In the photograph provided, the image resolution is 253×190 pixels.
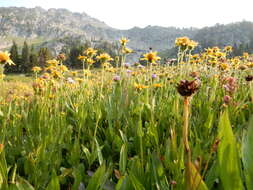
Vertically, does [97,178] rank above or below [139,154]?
above

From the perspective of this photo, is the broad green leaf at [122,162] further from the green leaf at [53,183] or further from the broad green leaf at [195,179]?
the broad green leaf at [195,179]

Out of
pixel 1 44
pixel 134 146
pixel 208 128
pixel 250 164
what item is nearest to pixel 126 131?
pixel 134 146

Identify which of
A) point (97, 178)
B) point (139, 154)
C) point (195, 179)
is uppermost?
point (195, 179)

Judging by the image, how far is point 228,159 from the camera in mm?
687

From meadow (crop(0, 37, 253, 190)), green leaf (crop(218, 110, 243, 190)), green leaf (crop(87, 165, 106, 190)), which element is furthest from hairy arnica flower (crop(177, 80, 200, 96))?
green leaf (crop(87, 165, 106, 190))

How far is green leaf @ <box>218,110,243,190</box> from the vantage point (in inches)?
26.4

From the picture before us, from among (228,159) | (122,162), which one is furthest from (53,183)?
(228,159)

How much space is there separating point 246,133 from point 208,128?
1044mm

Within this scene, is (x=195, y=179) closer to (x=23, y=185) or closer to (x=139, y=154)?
(x=23, y=185)

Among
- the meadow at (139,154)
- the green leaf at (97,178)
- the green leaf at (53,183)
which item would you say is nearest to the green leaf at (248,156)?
the meadow at (139,154)

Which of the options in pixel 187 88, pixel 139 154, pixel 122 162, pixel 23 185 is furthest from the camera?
pixel 139 154

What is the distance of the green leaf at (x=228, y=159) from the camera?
0.67 m

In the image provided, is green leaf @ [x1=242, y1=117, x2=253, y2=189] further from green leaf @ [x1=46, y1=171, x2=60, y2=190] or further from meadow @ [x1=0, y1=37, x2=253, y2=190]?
green leaf @ [x1=46, y1=171, x2=60, y2=190]

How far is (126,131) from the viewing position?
1.91 metres
